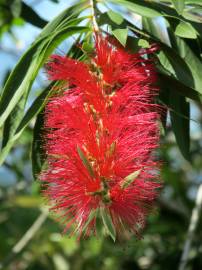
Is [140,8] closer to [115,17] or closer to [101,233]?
[115,17]

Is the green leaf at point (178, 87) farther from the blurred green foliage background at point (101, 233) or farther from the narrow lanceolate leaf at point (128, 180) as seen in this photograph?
the blurred green foliage background at point (101, 233)

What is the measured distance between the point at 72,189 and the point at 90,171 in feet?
0.45

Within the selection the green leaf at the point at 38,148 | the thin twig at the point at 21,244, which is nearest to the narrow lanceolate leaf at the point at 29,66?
the green leaf at the point at 38,148

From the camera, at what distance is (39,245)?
4586 millimetres

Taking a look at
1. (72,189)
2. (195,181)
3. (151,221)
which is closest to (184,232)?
(151,221)

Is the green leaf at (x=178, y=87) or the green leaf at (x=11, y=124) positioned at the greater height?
Result: the green leaf at (x=11, y=124)

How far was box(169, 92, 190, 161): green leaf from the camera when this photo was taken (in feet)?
5.90

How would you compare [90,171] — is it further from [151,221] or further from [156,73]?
[151,221]

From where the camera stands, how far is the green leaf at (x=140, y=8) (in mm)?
1674

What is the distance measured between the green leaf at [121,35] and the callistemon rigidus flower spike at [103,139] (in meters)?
0.05

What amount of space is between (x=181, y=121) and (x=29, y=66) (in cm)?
54

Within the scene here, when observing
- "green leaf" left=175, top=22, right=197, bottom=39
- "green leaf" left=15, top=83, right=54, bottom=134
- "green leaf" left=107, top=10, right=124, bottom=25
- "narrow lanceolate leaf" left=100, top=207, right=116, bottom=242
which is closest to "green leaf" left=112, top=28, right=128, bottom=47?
"green leaf" left=107, top=10, right=124, bottom=25

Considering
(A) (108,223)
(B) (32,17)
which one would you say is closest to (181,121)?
(A) (108,223)

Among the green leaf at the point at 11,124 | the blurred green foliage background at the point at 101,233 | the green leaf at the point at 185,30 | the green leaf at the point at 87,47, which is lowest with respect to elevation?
the blurred green foliage background at the point at 101,233
